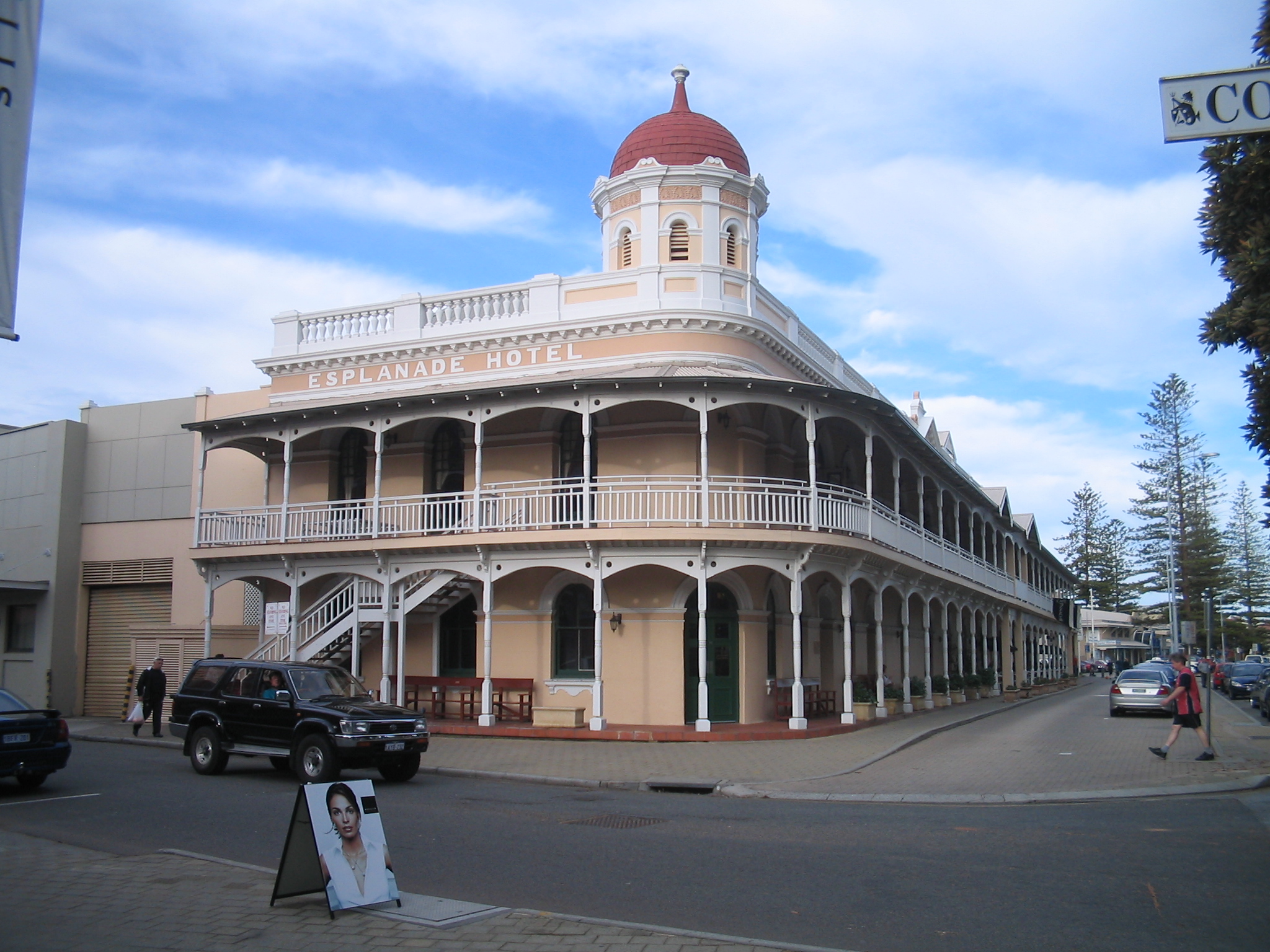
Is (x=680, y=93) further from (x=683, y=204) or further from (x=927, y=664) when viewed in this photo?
(x=927, y=664)

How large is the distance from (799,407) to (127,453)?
64.6ft

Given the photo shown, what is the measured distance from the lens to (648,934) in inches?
263

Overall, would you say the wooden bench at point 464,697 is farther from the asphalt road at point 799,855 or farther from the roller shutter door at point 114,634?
the roller shutter door at point 114,634

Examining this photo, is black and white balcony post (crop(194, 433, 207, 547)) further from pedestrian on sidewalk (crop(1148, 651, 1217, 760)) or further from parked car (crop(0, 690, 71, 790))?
pedestrian on sidewalk (crop(1148, 651, 1217, 760))

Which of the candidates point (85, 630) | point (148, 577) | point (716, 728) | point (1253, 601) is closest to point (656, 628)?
point (716, 728)

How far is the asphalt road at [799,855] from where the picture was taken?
713 centimetres

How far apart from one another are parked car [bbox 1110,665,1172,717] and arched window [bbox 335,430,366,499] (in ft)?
63.9

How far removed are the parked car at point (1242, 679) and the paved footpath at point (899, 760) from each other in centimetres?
1739

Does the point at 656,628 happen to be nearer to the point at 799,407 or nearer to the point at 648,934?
the point at 799,407

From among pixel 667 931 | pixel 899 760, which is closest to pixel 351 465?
pixel 899 760

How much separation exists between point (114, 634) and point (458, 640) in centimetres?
1118

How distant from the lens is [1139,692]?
85.3 feet

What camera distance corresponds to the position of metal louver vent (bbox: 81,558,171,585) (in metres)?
29.0

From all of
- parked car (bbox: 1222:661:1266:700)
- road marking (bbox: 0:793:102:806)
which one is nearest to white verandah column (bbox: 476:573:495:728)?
road marking (bbox: 0:793:102:806)
